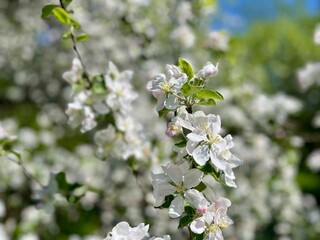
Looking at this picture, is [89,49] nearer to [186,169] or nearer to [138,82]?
[138,82]

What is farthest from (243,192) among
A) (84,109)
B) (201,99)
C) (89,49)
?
(201,99)

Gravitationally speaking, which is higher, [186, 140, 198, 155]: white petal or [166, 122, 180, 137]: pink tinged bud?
[166, 122, 180, 137]: pink tinged bud

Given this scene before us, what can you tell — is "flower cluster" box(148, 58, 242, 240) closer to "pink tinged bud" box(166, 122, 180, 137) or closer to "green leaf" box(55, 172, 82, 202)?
"pink tinged bud" box(166, 122, 180, 137)

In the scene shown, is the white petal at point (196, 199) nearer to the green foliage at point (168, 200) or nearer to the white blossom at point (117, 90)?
the green foliage at point (168, 200)

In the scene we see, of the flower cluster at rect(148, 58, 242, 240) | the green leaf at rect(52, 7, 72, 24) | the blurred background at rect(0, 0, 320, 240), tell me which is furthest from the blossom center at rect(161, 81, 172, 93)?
the blurred background at rect(0, 0, 320, 240)

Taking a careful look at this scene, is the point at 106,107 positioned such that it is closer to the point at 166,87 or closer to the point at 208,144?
the point at 166,87

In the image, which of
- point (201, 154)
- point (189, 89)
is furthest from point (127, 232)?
point (189, 89)
